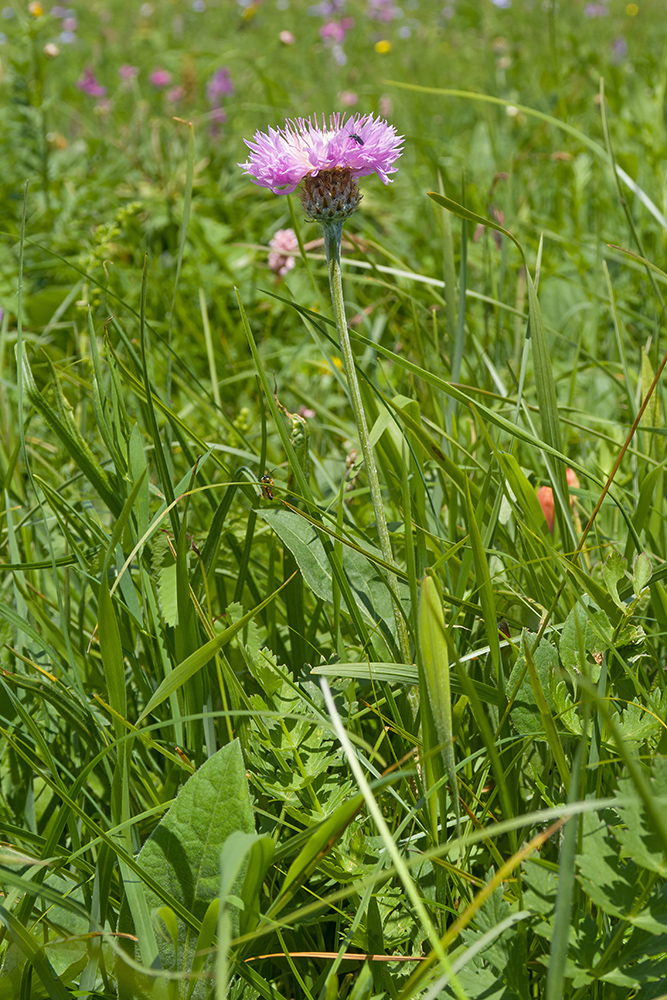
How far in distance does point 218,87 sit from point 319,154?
326 centimetres

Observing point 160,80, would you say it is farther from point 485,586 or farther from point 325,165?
point 485,586

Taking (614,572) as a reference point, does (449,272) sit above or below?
above

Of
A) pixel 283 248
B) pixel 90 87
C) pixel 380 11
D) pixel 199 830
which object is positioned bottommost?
pixel 199 830

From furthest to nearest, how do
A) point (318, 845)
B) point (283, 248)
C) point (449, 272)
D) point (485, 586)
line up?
point (283, 248)
point (449, 272)
point (485, 586)
point (318, 845)

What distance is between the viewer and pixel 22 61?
2225 millimetres

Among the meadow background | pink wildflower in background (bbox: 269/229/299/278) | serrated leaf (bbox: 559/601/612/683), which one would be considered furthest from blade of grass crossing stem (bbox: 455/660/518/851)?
pink wildflower in background (bbox: 269/229/299/278)

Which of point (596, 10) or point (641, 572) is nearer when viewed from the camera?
point (641, 572)

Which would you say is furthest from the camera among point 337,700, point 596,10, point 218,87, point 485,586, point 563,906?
point 596,10

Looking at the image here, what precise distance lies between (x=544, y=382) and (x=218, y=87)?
3.32 m

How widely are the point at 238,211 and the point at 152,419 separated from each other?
179 centimetres

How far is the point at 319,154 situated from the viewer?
0.67 metres

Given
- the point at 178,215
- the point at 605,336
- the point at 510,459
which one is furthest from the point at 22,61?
the point at 510,459

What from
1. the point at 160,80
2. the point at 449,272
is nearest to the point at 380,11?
the point at 160,80

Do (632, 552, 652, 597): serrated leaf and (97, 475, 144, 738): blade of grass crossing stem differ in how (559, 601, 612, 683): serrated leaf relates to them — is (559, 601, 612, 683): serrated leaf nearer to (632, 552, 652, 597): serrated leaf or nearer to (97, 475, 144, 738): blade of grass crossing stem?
(632, 552, 652, 597): serrated leaf
